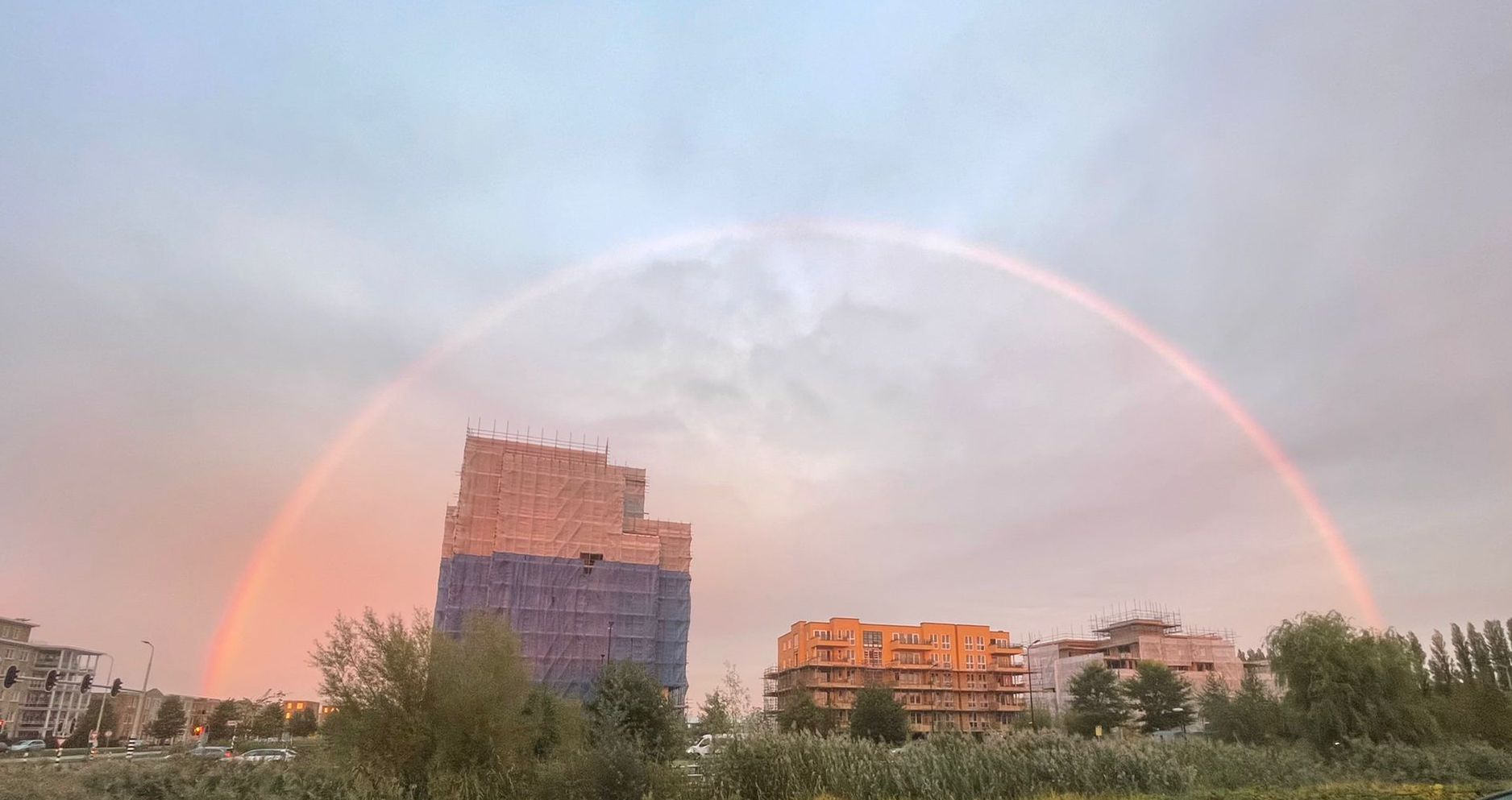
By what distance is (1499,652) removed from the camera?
2222 inches

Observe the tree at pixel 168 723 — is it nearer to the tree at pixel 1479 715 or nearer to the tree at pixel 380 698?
the tree at pixel 380 698

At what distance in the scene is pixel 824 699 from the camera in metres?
88.5

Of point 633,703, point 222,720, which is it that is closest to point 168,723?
point 222,720

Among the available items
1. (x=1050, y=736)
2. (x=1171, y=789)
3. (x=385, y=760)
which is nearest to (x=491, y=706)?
(x=385, y=760)

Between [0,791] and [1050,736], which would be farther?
[1050,736]

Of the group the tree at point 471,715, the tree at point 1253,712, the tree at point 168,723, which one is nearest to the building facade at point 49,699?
the tree at point 168,723

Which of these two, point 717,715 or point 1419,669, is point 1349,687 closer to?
point 1419,669

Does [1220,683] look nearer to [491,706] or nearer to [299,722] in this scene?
[491,706]

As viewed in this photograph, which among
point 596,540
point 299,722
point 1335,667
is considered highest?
point 596,540

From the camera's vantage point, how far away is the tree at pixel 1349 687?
33062mm

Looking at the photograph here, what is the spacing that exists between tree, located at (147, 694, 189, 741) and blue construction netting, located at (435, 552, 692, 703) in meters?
36.9

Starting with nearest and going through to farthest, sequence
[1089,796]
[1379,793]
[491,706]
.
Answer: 1. [1089,796]
2. [1379,793]
3. [491,706]

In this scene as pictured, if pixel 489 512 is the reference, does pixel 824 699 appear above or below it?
below

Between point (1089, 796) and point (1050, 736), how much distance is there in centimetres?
372
